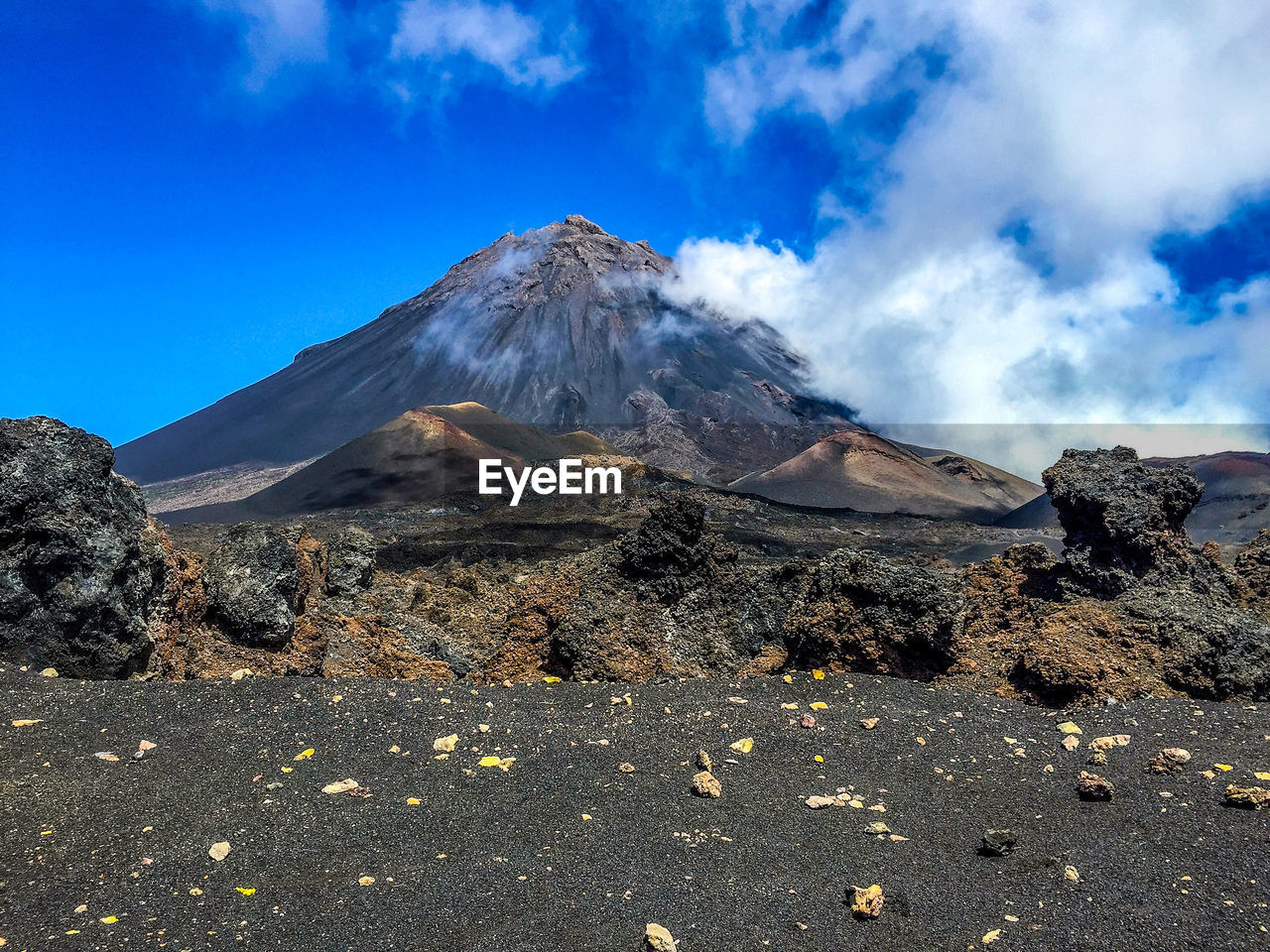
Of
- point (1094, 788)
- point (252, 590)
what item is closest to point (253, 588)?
point (252, 590)

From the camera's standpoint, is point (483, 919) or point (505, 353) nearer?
point (483, 919)

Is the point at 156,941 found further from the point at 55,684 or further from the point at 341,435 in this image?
the point at 341,435

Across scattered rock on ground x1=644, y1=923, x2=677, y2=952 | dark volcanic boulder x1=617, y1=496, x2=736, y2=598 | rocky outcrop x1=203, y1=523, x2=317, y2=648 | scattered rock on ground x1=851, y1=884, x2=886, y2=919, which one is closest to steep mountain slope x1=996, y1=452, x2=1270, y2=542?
dark volcanic boulder x1=617, y1=496, x2=736, y2=598

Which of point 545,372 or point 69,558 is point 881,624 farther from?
point 545,372

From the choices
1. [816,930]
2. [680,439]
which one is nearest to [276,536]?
[816,930]

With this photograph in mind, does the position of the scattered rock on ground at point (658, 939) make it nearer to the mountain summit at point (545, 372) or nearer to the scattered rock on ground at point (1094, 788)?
the scattered rock on ground at point (1094, 788)

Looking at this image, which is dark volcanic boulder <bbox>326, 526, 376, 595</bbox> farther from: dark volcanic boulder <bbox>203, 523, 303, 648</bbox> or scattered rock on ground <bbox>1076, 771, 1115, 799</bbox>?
scattered rock on ground <bbox>1076, 771, 1115, 799</bbox>

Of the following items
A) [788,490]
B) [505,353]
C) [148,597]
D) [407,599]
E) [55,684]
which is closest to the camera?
[55,684]

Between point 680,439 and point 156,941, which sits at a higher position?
point 680,439
